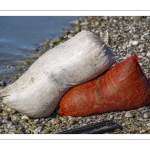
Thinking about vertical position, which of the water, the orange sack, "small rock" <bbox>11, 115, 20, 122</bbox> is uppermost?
the water

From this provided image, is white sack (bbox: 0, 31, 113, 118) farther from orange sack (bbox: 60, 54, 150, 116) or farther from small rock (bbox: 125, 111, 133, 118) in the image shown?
small rock (bbox: 125, 111, 133, 118)

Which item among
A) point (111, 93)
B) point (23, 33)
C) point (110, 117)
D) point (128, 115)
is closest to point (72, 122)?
point (110, 117)

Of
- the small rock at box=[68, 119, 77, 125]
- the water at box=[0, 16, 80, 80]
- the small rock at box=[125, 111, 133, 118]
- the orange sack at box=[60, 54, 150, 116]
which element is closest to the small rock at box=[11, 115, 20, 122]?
the orange sack at box=[60, 54, 150, 116]

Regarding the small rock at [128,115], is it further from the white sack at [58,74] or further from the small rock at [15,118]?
the small rock at [15,118]

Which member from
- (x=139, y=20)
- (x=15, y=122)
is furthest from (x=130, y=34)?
(x=15, y=122)
